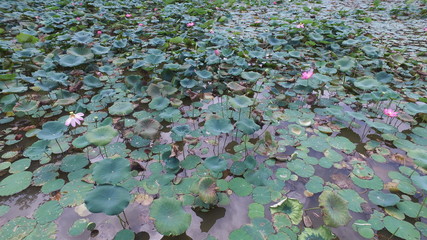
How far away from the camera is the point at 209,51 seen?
4.22 m

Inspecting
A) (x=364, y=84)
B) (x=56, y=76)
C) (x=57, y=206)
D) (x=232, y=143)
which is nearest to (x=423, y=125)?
(x=364, y=84)

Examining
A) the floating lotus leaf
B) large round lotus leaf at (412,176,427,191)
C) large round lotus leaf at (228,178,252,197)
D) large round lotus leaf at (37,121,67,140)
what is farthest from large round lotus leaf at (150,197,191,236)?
large round lotus leaf at (412,176,427,191)

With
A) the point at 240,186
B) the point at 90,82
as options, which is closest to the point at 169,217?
the point at 240,186

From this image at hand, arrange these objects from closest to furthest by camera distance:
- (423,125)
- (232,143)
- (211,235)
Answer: (211,235)
(232,143)
(423,125)

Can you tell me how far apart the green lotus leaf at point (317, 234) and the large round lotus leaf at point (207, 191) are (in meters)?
0.64

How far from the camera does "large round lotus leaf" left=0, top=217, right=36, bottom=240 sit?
5.59 feet

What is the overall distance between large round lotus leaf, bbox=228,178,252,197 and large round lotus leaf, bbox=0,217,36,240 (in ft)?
4.91

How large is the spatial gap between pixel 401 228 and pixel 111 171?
2114 mm

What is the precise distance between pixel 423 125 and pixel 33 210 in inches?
155

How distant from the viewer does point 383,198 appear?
194 cm

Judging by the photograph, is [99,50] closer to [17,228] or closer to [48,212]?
[48,212]

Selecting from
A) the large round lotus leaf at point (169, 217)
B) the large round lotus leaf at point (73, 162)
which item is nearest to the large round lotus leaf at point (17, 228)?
the large round lotus leaf at point (73, 162)

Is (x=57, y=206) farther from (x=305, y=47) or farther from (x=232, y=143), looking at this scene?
(x=305, y=47)

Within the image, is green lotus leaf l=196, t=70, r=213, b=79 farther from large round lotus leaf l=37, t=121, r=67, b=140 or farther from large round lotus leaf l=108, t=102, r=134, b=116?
large round lotus leaf l=37, t=121, r=67, b=140
